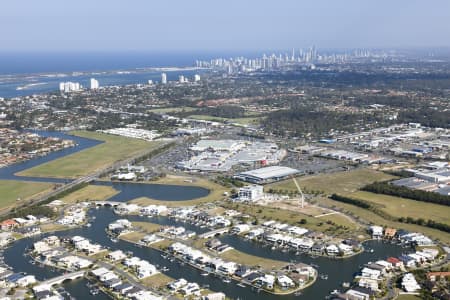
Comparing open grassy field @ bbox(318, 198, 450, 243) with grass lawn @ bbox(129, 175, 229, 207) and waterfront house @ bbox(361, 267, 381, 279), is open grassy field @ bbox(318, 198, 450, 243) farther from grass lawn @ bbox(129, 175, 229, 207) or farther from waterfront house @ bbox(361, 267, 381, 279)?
grass lawn @ bbox(129, 175, 229, 207)

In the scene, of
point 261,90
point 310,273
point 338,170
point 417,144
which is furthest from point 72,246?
point 261,90

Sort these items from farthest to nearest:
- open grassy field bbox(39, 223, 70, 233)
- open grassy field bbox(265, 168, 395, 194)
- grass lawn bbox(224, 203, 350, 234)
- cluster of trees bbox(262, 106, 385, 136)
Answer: cluster of trees bbox(262, 106, 385, 136) → open grassy field bbox(265, 168, 395, 194) → open grassy field bbox(39, 223, 70, 233) → grass lawn bbox(224, 203, 350, 234)

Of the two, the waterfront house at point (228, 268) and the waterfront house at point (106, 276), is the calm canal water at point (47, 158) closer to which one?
the waterfront house at point (106, 276)

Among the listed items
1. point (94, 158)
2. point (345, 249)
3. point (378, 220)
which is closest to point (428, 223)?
point (378, 220)

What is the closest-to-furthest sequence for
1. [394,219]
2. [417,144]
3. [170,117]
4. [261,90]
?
1. [394,219]
2. [417,144]
3. [170,117]
4. [261,90]

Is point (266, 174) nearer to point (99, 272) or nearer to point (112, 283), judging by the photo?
point (99, 272)

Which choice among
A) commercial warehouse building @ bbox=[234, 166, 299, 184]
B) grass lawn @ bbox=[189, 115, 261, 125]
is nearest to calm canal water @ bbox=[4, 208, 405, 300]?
commercial warehouse building @ bbox=[234, 166, 299, 184]

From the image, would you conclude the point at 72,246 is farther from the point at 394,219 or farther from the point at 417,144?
the point at 417,144
